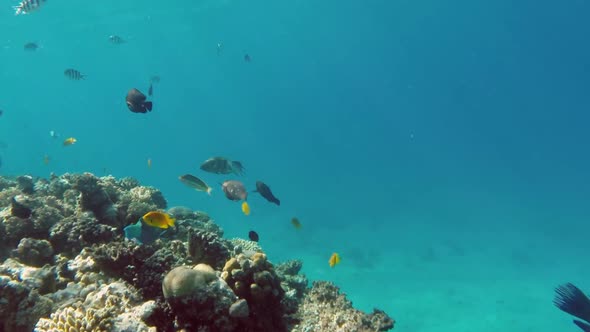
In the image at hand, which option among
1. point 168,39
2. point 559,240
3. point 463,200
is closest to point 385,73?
point 168,39

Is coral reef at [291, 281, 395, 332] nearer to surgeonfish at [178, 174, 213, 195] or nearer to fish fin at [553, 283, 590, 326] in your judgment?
fish fin at [553, 283, 590, 326]

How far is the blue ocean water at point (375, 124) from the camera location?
96.3ft

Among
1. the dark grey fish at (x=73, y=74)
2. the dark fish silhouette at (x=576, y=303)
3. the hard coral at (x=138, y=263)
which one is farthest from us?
the dark grey fish at (x=73, y=74)

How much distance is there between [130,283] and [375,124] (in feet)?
484

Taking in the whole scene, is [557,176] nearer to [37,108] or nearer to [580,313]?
[580,313]

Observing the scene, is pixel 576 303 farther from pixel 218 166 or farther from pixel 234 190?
pixel 218 166

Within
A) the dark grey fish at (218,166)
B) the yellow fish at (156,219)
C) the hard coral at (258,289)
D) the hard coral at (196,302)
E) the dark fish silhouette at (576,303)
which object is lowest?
the hard coral at (196,302)

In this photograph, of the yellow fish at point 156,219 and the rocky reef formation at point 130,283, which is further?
the yellow fish at point 156,219

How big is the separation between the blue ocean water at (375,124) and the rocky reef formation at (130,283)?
1270cm

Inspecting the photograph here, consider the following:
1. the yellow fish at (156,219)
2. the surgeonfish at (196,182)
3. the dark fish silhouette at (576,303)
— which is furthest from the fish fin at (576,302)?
the surgeonfish at (196,182)

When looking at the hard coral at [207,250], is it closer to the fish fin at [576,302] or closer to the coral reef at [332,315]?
the coral reef at [332,315]

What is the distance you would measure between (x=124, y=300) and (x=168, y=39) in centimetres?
8973

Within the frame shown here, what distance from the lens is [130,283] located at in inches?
198

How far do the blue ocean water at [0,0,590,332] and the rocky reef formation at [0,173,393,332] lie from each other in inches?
500
